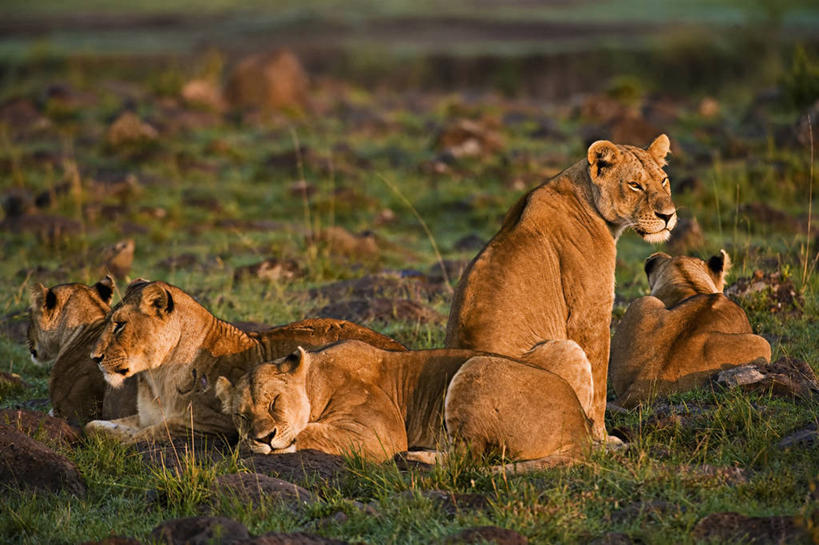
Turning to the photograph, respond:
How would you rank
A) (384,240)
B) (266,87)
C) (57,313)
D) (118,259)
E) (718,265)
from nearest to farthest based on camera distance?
(57,313), (718,265), (118,259), (384,240), (266,87)

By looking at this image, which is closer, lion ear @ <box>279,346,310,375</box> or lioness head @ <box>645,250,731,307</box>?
lion ear @ <box>279,346,310,375</box>

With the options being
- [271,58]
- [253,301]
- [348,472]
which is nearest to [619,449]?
[348,472]

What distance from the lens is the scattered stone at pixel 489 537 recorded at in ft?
16.5

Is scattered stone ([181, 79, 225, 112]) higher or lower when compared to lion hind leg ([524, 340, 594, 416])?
lower

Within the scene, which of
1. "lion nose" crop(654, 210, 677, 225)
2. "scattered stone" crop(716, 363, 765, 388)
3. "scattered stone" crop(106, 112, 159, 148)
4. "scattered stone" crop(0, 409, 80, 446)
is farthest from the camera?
"scattered stone" crop(106, 112, 159, 148)

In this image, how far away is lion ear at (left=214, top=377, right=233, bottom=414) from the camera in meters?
6.28

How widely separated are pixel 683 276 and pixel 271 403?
13.4 ft

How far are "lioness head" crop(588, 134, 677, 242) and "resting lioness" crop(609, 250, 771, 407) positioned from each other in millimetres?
849

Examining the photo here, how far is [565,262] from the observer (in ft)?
23.6

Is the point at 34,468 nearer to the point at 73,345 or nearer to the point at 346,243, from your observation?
the point at 73,345

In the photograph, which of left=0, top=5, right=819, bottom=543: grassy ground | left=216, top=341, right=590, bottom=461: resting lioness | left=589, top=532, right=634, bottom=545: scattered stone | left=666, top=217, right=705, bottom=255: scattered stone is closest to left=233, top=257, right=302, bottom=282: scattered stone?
left=0, top=5, right=819, bottom=543: grassy ground

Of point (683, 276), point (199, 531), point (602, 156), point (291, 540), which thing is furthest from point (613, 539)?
point (683, 276)

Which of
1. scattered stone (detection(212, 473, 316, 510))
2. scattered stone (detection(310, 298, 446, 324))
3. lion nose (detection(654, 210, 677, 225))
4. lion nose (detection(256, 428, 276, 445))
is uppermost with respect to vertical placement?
lion nose (detection(654, 210, 677, 225))

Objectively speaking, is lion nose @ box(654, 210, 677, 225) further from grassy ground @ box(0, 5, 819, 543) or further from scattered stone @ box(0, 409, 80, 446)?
scattered stone @ box(0, 409, 80, 446)
